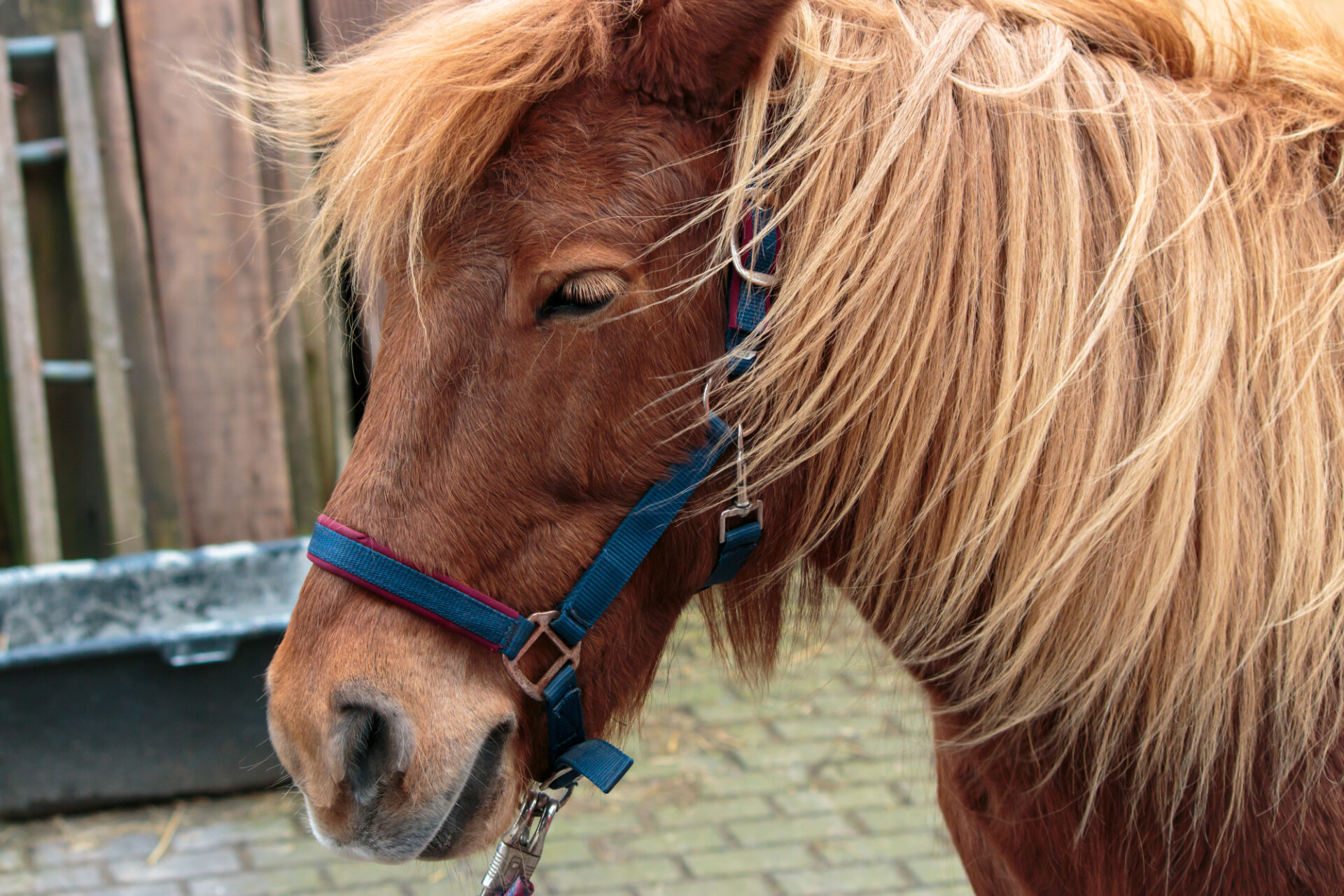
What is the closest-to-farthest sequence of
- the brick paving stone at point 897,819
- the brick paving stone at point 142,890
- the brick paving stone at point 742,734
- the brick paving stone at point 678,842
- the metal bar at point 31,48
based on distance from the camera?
the brick paving stone at point 142,890 → the brick paving stone at point 678,842 → the brick paving stone at point 897,819 → the metal bar at point 31,48 → the brick paving stone at point 742,734

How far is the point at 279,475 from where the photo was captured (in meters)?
3.82

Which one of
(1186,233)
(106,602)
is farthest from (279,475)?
(1186,233)

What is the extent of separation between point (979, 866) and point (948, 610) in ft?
2.21

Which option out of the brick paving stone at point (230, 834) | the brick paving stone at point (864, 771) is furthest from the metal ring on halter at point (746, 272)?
the brick paving stone at point (230, 834)

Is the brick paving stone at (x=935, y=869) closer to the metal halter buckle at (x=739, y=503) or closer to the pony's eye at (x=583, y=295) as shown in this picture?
the metal halter buckle at (x=739, y=503)

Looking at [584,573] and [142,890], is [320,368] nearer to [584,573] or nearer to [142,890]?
[142,890]

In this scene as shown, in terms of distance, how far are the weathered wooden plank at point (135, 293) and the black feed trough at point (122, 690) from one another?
260mm

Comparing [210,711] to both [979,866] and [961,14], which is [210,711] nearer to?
[979,866]

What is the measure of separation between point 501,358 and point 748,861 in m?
2.44

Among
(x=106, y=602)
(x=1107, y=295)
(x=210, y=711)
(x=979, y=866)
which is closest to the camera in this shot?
(x=1107, y=295)

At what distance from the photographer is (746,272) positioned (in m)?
1.26

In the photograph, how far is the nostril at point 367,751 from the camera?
1.21 meters

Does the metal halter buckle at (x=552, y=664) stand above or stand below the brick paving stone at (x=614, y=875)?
above

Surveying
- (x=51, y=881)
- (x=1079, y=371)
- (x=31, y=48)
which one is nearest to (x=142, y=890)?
(x=51, y=881)
